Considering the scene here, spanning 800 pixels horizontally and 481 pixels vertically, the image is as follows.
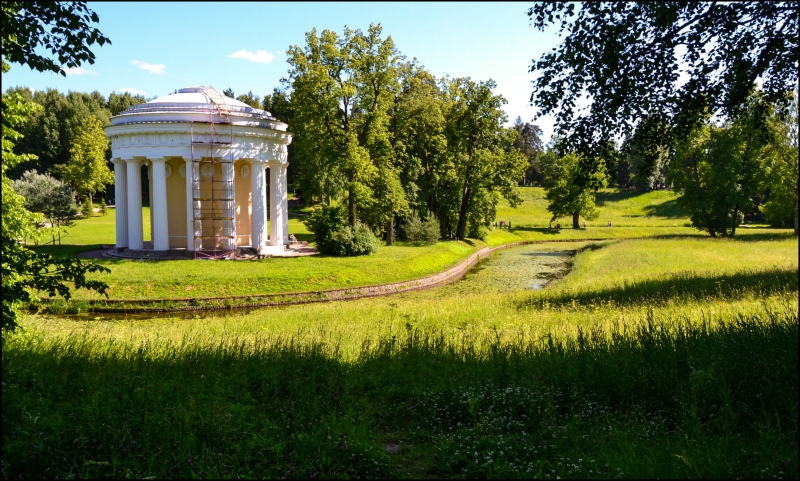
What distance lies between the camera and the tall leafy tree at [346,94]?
30.7 m

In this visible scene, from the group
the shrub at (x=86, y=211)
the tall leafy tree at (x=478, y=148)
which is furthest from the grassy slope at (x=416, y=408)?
the shrub at (x=86, y=211)

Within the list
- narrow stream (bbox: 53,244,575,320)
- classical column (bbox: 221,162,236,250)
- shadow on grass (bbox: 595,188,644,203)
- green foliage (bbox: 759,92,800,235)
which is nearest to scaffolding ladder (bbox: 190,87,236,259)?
classical column (bbox: 221,162,236,250)

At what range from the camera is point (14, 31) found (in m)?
6.05

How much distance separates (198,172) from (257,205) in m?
3.69

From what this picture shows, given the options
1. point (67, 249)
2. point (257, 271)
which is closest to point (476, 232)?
point (257, 271)

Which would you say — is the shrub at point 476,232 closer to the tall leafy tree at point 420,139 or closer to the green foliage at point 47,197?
the tall leafy tree at point 420,139

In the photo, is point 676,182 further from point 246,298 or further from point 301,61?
point 246,298

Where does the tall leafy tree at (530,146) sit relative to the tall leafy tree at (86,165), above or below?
above

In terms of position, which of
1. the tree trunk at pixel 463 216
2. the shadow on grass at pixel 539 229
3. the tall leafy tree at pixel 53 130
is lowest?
the shadow on grass at pixel 539 229

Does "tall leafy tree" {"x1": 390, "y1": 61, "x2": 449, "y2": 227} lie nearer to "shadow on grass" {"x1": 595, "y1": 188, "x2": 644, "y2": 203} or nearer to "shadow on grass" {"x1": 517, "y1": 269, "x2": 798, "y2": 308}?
"shadow on grass" {"x1": 517, "y1": 269, "x2": 798, "y2": 308}

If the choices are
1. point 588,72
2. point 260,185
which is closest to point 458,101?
point 260,185

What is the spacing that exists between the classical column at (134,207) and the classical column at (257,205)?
6239 millimetres

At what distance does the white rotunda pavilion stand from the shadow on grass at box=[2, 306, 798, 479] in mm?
22368

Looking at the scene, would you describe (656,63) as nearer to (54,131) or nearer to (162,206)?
(162,206)
